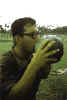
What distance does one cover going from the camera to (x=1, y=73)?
1.65 m

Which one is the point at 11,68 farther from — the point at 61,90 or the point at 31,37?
the point at 61,90

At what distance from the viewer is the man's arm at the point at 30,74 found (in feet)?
4.36

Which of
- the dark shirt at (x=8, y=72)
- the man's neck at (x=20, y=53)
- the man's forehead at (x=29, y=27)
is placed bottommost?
the dark shirt at (x=8, y=72)

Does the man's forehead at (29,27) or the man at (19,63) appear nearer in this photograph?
the man at (19,63)

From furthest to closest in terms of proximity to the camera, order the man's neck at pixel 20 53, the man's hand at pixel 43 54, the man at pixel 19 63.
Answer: the man's neck at pixel 20 53 → the man at pixel 19 63 → the man's hand at pixel 43 54

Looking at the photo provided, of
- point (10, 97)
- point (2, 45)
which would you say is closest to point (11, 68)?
point (10, 97)

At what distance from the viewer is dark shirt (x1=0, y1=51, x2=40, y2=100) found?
1.56 m

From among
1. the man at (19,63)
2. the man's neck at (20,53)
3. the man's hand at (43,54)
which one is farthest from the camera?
the man's neck at (20,53)

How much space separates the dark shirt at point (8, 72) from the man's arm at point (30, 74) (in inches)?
2.8

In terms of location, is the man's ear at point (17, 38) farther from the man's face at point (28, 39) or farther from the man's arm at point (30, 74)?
the man's arm at point (30, 74)

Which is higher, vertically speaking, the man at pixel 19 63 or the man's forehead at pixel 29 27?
the man's forehead at pixel 29 27

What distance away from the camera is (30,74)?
142 centimetres

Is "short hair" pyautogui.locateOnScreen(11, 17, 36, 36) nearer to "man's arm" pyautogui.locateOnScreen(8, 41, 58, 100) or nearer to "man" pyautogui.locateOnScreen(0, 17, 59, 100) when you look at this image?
"man" pyautogui.locateOnScreen(0, 17, 59, 100)

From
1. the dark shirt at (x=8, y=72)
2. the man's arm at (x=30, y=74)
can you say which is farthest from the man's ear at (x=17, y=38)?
the man's arm at (x=30, y=74)
